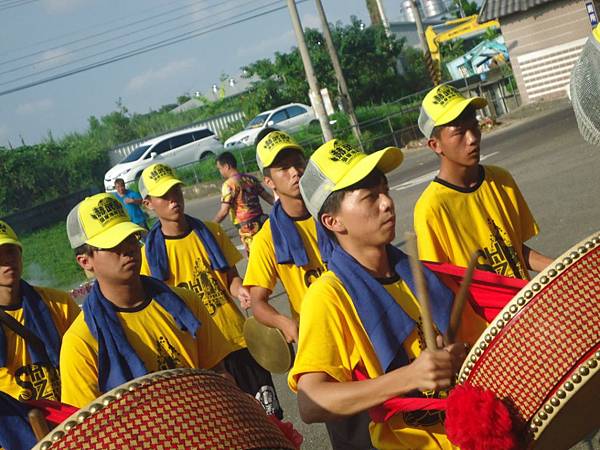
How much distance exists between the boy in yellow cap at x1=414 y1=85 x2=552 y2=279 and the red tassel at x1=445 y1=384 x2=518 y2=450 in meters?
1.58

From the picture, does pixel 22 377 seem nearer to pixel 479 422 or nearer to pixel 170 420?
pixel 170 420

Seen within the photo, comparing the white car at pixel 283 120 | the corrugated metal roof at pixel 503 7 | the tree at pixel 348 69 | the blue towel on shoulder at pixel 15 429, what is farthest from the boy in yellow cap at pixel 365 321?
the tree at pixel 348 69

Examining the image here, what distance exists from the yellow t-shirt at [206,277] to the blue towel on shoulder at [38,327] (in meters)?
1.18

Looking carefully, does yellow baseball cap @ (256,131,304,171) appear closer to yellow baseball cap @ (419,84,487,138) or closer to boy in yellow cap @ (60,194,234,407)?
yellow baseball cap @ (419,84,487,138)

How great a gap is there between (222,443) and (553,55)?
2866 centimetres

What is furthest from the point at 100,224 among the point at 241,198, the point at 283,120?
the point at 283,120

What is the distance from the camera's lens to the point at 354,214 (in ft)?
10.5

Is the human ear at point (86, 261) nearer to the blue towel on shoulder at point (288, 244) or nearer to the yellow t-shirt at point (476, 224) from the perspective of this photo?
the blue towel on shoulder at point (288, 244)

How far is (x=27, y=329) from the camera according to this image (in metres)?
4.78

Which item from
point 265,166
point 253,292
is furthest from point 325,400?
point 265,166

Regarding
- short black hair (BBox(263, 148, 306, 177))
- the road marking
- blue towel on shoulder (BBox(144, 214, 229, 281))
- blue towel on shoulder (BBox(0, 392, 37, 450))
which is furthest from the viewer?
the road marking

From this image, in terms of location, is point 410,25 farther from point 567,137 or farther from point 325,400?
point 325,400

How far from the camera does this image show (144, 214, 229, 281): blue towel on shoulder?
5.96 m

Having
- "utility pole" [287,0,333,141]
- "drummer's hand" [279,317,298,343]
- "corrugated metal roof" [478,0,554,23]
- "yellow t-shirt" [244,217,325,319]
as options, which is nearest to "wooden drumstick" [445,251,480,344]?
"drummer's hand" [279,317,298,343]
